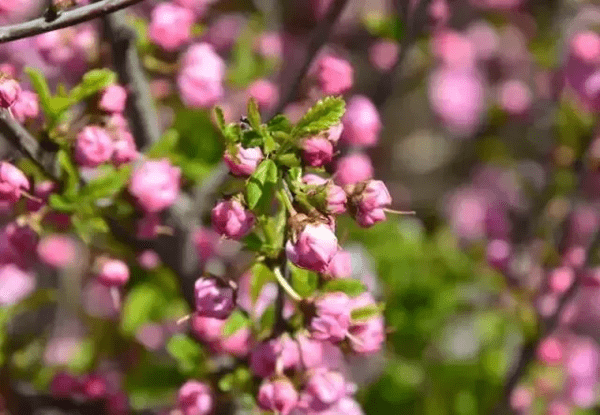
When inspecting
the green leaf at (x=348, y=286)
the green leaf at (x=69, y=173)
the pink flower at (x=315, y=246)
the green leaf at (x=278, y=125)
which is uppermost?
the green leaf at (x=278, y=125)

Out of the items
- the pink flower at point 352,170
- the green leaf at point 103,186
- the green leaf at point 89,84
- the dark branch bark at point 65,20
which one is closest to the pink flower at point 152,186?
the green leaf at point 103,186

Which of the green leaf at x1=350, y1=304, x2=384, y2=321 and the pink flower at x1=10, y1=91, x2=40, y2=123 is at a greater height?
the pink flower at x1=10, y1=91, x2=40, y2=123

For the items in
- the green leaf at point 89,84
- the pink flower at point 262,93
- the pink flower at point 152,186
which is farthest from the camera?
the pink flower at point 262,93

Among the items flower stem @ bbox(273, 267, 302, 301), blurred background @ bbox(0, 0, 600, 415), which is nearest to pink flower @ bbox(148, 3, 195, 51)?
blurred background @ bbox(0, 0, 600, 415)

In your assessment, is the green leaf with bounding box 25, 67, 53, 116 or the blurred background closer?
the green leaf with bounding box 25, 67, 53, 116

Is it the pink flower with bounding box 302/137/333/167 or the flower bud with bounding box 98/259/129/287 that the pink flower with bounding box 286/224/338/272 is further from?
the flower bud with bounding box 98/259/129/287

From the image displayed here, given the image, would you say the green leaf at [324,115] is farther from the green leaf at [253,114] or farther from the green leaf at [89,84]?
the green leaf at [89,84]

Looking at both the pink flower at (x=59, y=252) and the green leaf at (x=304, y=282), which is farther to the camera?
the pink flower at (x=59, y=252)

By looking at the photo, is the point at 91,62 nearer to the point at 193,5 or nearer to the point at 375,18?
the point at 193,5
